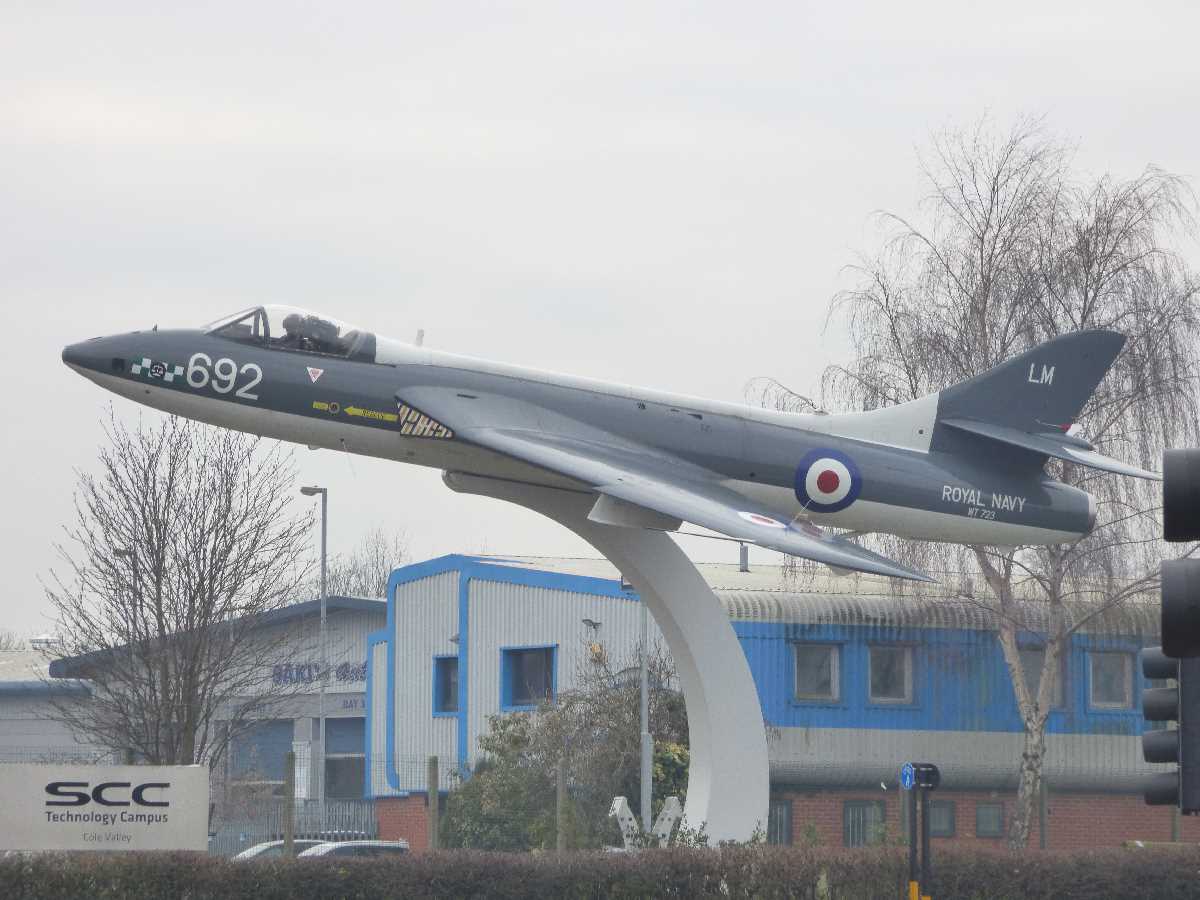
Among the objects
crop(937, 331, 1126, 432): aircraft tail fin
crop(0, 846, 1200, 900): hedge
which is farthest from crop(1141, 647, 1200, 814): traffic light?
crop(937, 331, 1126, 432): aircraft tail fin

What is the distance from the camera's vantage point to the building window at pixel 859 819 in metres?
34.8

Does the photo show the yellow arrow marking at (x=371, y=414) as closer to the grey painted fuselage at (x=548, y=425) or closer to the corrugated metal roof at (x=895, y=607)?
the grey painted fuselage at (x=548, y=425)

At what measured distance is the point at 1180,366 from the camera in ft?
107

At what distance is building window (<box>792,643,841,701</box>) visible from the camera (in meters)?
35.5

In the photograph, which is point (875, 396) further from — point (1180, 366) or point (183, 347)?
point (183, 347)

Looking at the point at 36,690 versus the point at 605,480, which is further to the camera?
the point at 36,690

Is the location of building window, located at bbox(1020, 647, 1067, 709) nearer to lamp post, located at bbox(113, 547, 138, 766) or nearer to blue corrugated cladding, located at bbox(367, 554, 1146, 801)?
blue corrugated cladding, located at bbox(367, 554, 1146, 801)

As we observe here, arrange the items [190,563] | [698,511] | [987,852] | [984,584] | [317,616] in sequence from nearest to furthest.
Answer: [698,511] < [987,852] < [190,563] < [984,584] < [317,616]

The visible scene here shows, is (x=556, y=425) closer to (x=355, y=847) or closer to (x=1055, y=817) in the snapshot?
(x=355, y=847)

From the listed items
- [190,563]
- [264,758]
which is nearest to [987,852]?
[190,563]

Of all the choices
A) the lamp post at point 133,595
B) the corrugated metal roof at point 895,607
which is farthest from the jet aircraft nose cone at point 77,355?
the corrugated metal roof at point 895,607

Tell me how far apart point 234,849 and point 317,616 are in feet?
80.8

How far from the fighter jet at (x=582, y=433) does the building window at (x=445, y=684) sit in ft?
78.2

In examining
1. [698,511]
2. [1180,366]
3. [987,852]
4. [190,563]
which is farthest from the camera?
[1180,366]
